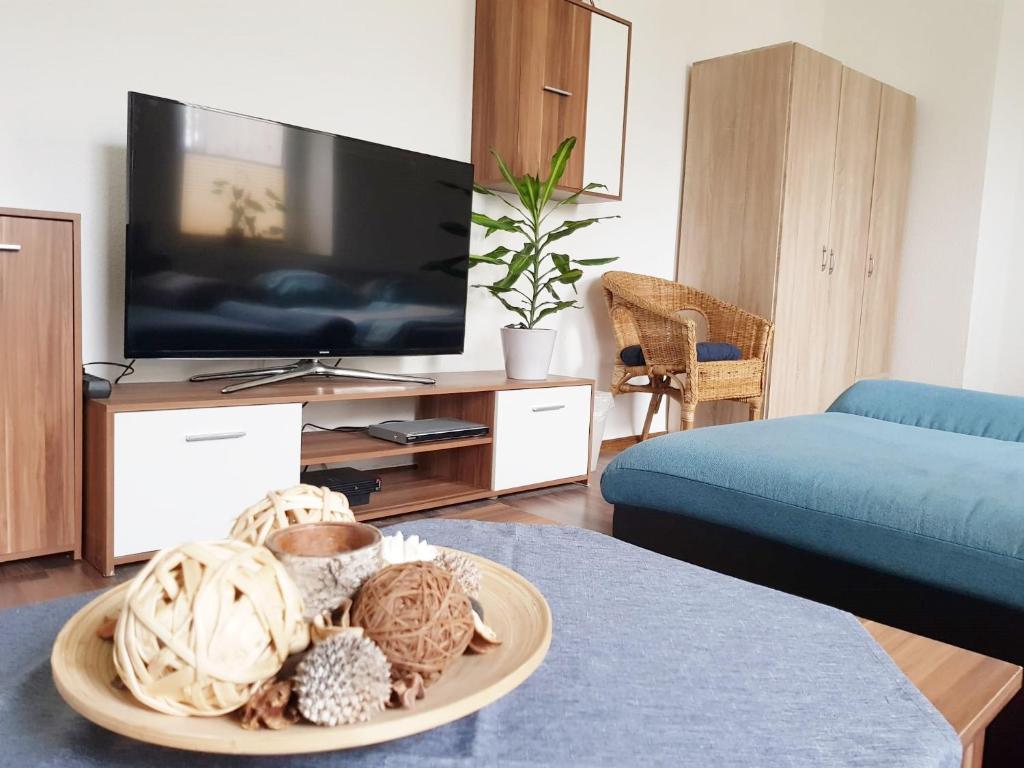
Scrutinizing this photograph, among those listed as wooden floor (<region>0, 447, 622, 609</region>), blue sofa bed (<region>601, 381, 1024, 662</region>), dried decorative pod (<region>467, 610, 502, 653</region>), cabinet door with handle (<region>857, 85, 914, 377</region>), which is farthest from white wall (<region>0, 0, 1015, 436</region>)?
dried decorative pod (<region>467, 610, 502, 653</region>)

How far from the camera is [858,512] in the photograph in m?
1.51

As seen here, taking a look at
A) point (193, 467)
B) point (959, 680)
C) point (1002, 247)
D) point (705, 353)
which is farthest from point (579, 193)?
point (1002, 247)

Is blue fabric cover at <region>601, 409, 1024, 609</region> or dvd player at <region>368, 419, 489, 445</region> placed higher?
blue fabric cover at <region>601, 409, 1024, 609</region>

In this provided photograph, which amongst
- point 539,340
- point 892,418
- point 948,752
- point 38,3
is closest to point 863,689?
point 948,752

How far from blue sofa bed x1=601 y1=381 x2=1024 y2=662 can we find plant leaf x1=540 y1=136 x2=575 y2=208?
134 cm

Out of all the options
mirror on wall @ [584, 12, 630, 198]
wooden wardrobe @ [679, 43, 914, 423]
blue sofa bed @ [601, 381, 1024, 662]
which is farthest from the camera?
wooden wardrobe @ [679, 43, 914, 423]

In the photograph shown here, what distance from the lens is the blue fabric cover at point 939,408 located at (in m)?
2.17

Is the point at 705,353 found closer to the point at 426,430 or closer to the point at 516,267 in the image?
the point at 516,267

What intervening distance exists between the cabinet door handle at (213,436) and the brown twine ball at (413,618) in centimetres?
159

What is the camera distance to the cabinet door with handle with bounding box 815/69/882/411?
13.9 feet

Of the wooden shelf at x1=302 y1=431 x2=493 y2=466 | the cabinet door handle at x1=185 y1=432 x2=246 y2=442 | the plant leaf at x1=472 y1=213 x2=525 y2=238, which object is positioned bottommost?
the wooden shelf at x1=302 y1=431 x2=493 y2=466

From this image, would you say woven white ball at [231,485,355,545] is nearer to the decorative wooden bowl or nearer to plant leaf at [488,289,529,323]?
the decorative wooden bowl

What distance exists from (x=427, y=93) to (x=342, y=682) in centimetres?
279

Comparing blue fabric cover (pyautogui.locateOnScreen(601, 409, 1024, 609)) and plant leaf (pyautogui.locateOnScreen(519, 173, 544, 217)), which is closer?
blue fabric cover (pyautogui.locateOnScreen(601, 409, 1024, 609))
